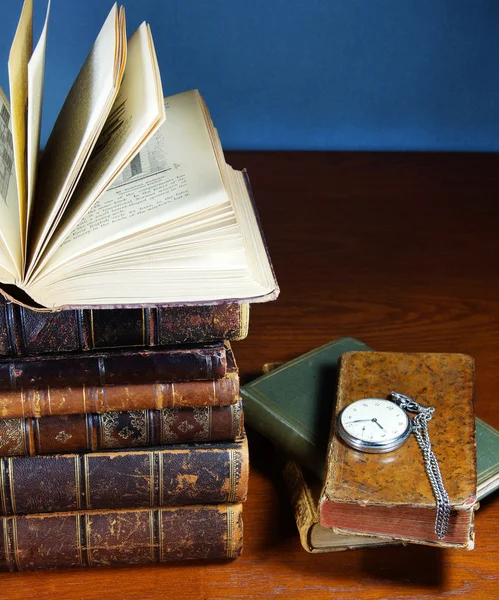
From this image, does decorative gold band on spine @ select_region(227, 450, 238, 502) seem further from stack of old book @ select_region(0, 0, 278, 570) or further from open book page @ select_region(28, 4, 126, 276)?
open book page @ select_region(28, 4, 126, 276)

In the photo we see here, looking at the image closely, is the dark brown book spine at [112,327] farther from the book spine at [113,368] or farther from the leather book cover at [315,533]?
the leather book cover at [315,533]

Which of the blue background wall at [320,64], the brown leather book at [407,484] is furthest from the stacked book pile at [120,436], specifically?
the blue background wall at [320,64]

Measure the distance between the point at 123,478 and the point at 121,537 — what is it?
0.07 meters

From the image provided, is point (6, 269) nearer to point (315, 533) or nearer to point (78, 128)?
point (78, 128)

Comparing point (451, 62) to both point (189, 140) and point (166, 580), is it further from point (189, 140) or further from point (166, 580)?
point (166, 580)

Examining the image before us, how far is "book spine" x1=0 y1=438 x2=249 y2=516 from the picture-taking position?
3.08 feet

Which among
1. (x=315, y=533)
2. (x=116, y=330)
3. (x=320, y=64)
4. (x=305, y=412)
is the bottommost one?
(x=315, y=533)

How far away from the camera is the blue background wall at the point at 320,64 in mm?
1838

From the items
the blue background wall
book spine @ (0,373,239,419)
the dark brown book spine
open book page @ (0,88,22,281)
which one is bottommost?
book spine @ (0,373,239,419)

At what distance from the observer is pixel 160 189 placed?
95 cm

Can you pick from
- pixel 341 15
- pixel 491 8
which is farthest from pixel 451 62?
pixel 341 15

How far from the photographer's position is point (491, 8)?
6.03 feet

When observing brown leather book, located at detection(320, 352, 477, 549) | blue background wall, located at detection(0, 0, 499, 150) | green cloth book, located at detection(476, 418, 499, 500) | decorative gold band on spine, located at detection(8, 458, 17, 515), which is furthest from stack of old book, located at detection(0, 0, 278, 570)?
blue background wall, located at detection(0, 0, 499, 150)

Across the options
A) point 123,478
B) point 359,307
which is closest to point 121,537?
point 123,478
